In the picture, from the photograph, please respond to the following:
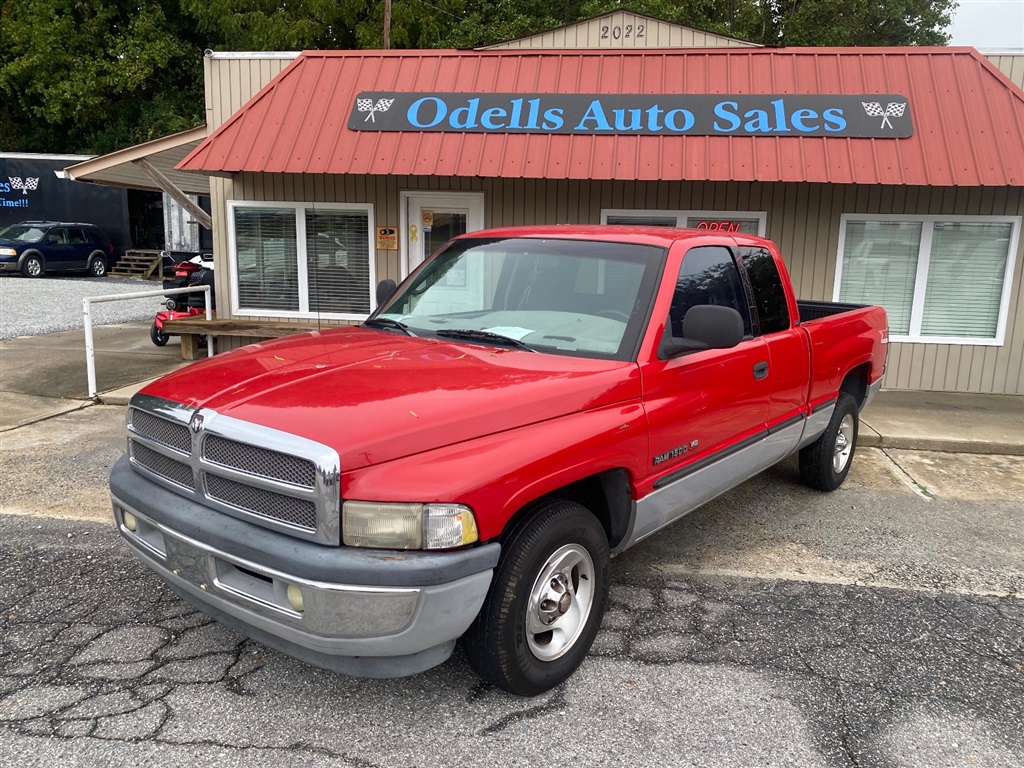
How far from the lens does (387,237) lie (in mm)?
9969

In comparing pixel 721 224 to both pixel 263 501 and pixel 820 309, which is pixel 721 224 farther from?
pixel 263 501

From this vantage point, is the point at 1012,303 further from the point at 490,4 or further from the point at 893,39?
the point at 893,39

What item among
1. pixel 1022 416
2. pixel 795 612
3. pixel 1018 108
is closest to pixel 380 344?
pixel 795 612

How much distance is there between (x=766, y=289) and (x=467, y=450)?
2.67 m

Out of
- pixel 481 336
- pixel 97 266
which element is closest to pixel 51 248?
pixel 97 266

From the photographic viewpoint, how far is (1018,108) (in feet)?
26.8

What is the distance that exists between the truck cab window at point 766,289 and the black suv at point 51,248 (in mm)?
24985

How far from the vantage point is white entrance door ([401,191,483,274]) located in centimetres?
991

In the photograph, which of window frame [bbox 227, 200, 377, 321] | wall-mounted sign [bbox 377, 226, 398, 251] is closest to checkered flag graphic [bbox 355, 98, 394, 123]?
window frame [bbox 227, 200, 377, 321]

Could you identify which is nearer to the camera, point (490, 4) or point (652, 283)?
point (652, 283)

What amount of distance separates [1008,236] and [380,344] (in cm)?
855

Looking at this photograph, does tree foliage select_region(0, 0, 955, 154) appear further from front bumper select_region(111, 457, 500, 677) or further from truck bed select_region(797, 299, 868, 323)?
front bumper select_region(111, 457, 500, 677)

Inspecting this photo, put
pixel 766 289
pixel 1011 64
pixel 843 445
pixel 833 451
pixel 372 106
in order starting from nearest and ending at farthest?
pixel 766 289, pixel 833 451, pixel 843 445, pixel 1011 64, pixel 372 106

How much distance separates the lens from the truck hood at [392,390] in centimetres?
258
